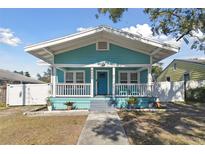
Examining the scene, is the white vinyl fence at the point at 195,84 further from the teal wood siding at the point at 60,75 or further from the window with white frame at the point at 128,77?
the teal wood siding at the point at 60,75

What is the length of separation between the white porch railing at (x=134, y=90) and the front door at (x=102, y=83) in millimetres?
1753

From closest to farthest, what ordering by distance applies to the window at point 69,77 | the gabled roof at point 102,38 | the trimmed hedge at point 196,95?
the gabled roof at point 102,38 < the window at point 69,77 < the trimmed hedge at point 196,95

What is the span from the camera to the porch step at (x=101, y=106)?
1210cm

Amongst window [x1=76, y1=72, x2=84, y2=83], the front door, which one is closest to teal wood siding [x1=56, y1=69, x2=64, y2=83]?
window [x1=76, y1=72, x2=84, y2=83]

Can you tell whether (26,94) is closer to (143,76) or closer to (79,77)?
(79,77)

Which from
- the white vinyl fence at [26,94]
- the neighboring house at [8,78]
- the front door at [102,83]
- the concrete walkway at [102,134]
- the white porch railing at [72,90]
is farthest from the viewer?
the neighboring house at [8,78]

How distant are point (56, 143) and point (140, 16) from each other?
10.6 metres

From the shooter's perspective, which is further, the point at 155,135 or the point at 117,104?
the point at 117,104

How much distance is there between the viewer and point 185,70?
25141 millimetres

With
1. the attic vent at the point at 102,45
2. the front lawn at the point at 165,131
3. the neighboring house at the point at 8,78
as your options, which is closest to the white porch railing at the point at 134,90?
the attic vent at the point at 102,45

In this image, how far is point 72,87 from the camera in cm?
1350

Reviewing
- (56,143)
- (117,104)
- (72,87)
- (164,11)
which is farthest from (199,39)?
(56,143)
